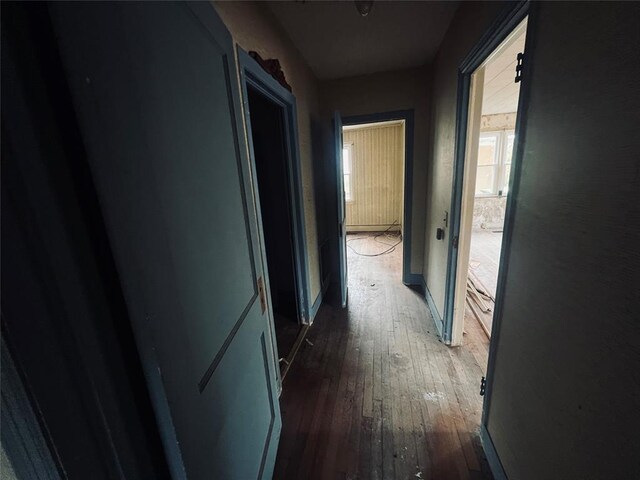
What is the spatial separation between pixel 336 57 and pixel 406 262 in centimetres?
237

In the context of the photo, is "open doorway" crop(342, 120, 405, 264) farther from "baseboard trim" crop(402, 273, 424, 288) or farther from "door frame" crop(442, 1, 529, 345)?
"door frame" crop(442, 1, 529, 345)

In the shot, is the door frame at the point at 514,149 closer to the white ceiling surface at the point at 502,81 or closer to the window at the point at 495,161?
the white ceiling surface at the point at 502,81

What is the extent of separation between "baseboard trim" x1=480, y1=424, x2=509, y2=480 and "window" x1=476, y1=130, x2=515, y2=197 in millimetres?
5821

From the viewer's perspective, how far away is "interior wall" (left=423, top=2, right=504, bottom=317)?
1.48m

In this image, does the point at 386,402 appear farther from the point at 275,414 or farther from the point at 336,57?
the point at 336,57

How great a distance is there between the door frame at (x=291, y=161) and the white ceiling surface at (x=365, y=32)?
18.9 inches

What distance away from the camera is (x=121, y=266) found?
1.52 ft

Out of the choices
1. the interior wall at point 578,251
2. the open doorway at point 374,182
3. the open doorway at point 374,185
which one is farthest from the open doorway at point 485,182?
the open doorway at point 374,182

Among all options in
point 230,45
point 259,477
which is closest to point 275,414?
point 259,477

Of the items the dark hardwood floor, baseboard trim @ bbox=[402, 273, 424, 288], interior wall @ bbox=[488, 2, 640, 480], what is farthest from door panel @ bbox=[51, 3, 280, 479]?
baseboard trim @ bbox=[402, 273, 424, 288]

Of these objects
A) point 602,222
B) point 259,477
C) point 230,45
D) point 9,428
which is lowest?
point 259,477

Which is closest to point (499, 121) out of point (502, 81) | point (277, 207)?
point (502, 81)

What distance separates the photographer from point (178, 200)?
638 mm

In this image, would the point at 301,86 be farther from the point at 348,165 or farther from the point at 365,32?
the point at 348,165
